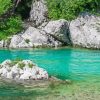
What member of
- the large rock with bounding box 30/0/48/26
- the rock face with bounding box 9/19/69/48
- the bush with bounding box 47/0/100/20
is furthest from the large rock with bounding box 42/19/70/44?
the large rock with bounding box 30/0/48/26

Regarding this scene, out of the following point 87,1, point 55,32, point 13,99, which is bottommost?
point 13,99

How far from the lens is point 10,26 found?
39250 millimetres

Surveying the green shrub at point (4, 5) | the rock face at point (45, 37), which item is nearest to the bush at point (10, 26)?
the green shrub at point (4, 5)

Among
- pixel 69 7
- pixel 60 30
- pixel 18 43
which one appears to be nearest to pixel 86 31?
pixel 60 30

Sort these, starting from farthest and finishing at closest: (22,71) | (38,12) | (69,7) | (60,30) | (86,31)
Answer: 1. (38,12)
2. (69,7)
3. (60,30)
4. (86,31)
5. (22,71)

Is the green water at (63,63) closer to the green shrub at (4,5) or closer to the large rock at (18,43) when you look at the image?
the large rock at (18,43)

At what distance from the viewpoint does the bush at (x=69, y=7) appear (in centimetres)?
3825

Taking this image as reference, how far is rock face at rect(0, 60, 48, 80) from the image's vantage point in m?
22.4

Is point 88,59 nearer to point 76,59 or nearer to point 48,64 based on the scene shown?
point 76,59

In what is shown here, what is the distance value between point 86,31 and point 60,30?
230 centimetres

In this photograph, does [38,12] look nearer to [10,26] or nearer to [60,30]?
[10,26]

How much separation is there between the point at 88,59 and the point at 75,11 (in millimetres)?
9388

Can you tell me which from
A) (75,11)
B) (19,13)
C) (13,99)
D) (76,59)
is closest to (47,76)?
(13,99)

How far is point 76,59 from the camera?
99.7 ft
